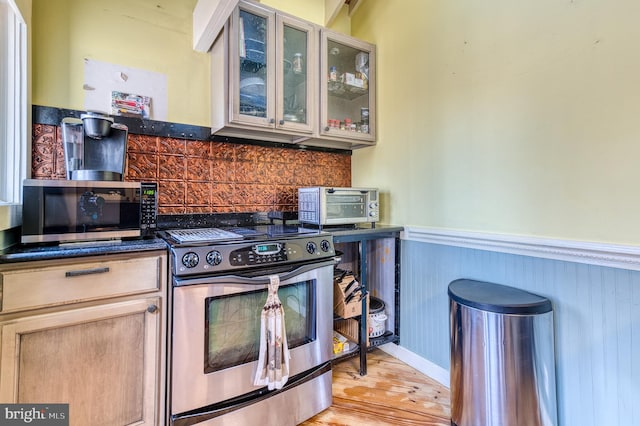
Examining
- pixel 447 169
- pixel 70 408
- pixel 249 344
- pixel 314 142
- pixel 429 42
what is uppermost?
pixel 429 42

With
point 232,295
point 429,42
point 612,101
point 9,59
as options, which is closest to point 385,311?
point 232,295

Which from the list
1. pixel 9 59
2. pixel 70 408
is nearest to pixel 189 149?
pixel 9 59

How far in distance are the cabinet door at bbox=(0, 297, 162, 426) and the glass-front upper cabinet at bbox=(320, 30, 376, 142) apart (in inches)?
64.7

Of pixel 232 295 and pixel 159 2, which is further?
pixel 159 2

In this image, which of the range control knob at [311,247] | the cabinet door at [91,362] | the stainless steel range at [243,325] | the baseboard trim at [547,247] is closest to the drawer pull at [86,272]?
the cabinet door at [91,362]

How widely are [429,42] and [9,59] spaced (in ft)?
7.67

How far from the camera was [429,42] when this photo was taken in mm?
1911

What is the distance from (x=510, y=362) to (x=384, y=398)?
2.58 feet

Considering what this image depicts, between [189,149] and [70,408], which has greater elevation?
[189,149]

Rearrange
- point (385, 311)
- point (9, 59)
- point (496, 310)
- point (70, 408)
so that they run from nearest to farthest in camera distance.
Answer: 1. point (70, 408)
2. point (496, 310)
3. point (9, 59)
4. point (385, 311)

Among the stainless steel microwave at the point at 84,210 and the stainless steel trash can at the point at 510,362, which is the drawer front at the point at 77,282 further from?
the stainless steel trash can at the point at 510,362

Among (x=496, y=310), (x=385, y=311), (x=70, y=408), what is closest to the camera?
(x=70, y=408)

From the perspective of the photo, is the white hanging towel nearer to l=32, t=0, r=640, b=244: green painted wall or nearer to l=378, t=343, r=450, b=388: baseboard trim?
l=378, t=343, r=450, b=388: baseboard trim

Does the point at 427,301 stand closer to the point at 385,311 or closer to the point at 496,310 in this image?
the point at 385,311
